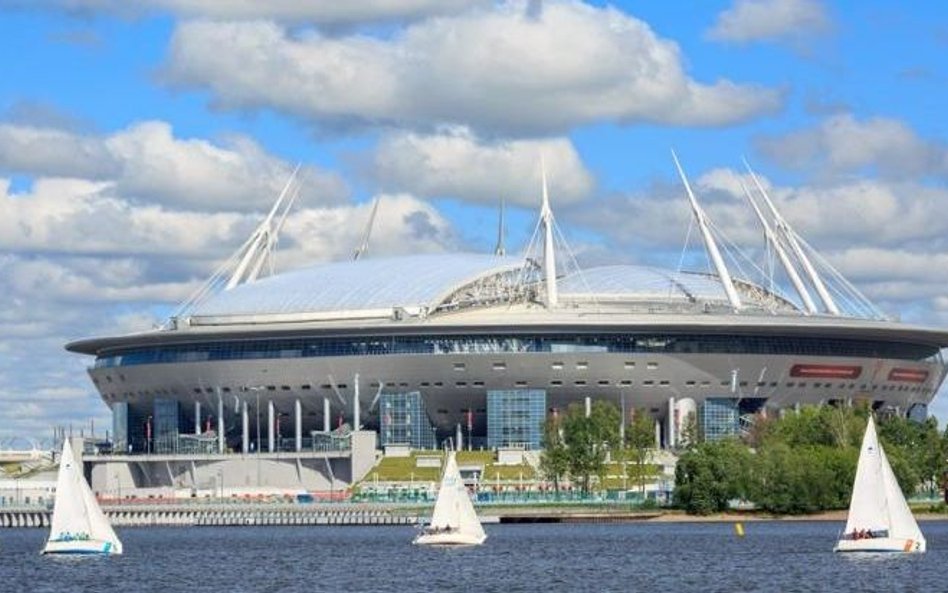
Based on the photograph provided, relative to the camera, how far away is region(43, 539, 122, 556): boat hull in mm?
116562

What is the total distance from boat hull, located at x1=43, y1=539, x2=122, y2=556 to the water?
72cm

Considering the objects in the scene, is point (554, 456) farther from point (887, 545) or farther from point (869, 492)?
point (869, 492)

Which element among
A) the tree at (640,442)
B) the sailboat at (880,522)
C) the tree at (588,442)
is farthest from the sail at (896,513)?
the tree at (588,442)

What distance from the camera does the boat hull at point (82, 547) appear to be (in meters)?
117

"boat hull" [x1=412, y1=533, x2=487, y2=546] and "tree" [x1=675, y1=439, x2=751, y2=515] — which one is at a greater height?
"tree" [x1=675, y1=439, x2=751, y2=515]

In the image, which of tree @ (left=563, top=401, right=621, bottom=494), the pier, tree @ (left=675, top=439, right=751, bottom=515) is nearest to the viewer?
tree @ (left=675, top=439, right=751, bottom=515)

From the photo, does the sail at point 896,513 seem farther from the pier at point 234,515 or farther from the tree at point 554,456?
the tree at point 554,456

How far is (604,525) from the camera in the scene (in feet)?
524

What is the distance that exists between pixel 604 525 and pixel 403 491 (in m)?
38.5

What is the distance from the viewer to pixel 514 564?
112m

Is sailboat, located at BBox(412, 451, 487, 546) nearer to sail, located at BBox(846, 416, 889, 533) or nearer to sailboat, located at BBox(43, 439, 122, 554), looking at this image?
sailboat, located at BBox(43, 439, 122, 554)

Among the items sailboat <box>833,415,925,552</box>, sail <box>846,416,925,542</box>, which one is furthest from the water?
sail <box>846,416,925,542</box>

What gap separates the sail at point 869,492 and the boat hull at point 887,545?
1.70 ft

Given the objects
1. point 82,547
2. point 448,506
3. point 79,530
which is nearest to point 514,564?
point 448,506
